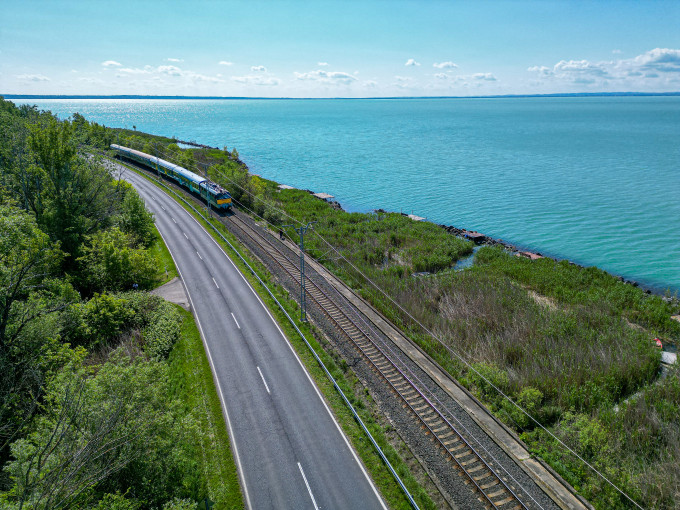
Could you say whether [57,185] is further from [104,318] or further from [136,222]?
[104,318]

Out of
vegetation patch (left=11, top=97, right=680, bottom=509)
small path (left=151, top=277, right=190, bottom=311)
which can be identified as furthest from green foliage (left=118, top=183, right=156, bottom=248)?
small path (left=151, top=277, right=190, bottom=311)

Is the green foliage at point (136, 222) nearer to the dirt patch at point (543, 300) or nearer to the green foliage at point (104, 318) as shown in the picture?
the green foliage at point (104, 318)

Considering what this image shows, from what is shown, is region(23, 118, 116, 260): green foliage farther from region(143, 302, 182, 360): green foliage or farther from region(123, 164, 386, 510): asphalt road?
region(143, 302, 182, 360): green foliage

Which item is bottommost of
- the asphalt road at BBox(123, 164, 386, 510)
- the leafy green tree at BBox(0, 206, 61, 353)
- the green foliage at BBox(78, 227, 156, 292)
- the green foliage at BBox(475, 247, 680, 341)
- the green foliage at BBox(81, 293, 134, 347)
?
the asphalt road at BBox(123, 164, 386, 510)

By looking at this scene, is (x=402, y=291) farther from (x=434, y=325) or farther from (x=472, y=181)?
(x=472, y=181)

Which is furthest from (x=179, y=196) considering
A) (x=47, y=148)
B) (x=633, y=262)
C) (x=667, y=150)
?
(x=667, y=150)

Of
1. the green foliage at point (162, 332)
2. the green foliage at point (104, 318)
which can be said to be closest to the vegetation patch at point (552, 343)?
the green foliage at point (104, 318)
